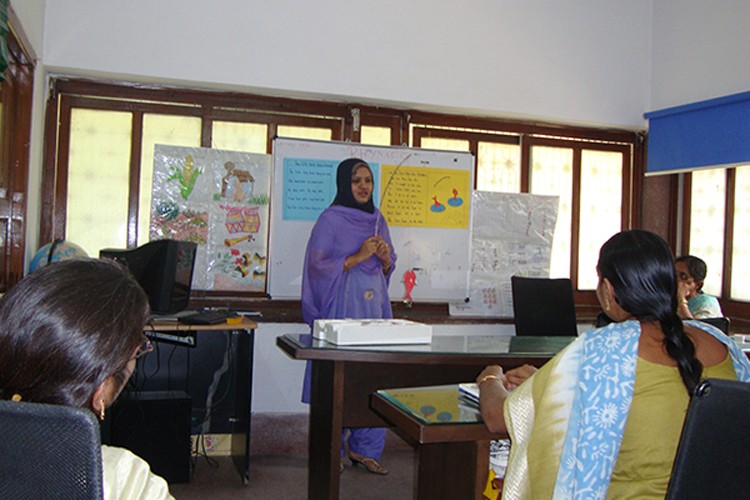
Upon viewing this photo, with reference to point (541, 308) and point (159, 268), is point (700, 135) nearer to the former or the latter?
point (541, 308)

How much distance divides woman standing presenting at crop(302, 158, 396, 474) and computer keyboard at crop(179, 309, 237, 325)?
1.50ft

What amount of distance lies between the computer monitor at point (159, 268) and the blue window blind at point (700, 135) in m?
3.29

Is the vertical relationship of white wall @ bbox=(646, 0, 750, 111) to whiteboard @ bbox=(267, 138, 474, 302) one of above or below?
above

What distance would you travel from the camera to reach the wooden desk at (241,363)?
11.1ft

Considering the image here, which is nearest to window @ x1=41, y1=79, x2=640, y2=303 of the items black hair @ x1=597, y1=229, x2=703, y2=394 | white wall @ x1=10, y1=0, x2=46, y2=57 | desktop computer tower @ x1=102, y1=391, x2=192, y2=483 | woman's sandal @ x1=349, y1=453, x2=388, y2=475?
white wall @ x1=10, y1=0, x2=46, y2=57

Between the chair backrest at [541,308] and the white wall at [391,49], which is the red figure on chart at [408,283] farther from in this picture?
the white wall at [391,49]

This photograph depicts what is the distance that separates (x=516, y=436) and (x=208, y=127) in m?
3.09

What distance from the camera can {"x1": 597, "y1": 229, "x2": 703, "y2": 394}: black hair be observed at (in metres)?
1.46

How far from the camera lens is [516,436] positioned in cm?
151

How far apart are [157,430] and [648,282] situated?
8.73 feet

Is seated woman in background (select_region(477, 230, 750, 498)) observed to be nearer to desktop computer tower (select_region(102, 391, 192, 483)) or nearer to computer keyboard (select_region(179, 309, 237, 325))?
computer keyboard (select_region(179, 309, 237, 325))

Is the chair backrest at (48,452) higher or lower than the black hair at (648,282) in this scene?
lower

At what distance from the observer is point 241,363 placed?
12.0 feet

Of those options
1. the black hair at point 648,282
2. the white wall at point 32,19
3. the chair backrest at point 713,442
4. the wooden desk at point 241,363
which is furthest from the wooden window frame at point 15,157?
the chair backrest at point 713,442
